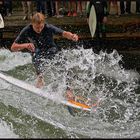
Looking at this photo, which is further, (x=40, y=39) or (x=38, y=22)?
(x=40, y=39)

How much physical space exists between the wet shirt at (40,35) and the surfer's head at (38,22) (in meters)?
0.10

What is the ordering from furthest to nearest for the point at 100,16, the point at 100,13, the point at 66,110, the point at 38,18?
the point at 100,16 → the point at 100,13 → the point at 66,110 → the point at 38,18

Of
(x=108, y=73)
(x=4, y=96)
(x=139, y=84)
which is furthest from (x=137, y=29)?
(x=4, y=96)

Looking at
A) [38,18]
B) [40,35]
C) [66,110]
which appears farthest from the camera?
[66,110]

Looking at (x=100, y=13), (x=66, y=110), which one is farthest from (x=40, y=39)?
(x=100, y=13)

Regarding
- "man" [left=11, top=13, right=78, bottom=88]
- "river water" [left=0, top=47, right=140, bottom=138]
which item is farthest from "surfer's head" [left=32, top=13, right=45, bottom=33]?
"river water" [left=0, top=47, right=140, bottom=138]

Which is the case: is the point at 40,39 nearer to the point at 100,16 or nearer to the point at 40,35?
the point at 40,35

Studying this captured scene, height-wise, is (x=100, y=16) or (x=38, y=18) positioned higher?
(x=38, y=18)

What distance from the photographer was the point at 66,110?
21.6ft

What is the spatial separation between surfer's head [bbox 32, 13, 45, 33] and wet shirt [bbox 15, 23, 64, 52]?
10 cm

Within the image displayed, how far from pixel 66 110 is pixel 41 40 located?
3.98 feet

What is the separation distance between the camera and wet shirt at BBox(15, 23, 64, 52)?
255 inches

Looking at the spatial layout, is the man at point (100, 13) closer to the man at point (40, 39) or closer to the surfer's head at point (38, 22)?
the man at point (40, 39)

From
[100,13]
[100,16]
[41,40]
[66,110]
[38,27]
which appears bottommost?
[66,110]
